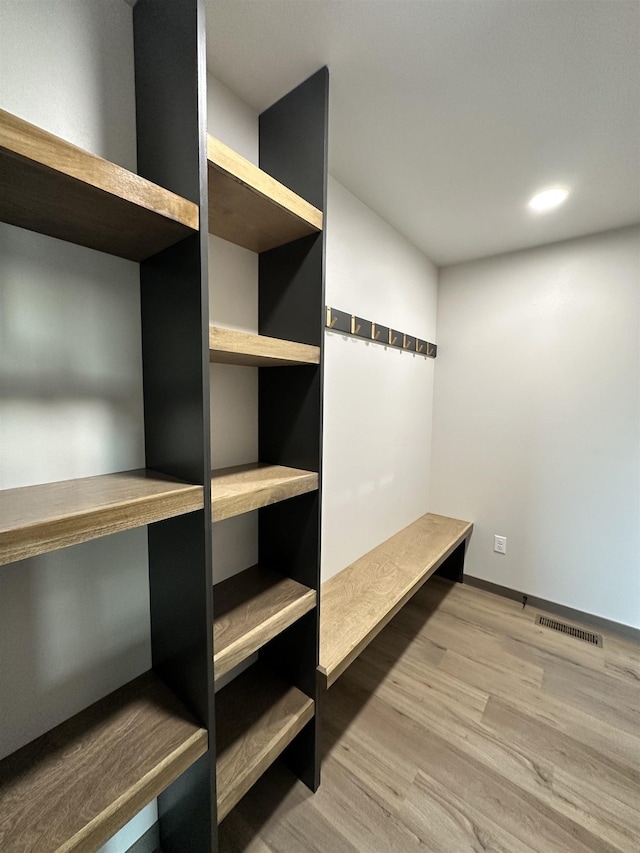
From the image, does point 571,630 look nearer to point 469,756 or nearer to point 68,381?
point 469,756

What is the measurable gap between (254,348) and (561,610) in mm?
2725

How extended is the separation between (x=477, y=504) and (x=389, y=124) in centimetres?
240

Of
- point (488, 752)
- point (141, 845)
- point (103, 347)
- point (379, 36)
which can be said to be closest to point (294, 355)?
point (103, 347)

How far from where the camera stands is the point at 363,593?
167 cm

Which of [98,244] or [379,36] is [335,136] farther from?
[98,244]

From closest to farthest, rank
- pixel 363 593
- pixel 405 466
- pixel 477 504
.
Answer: pixel 363 593, pixel 405 466, pixel 477 504

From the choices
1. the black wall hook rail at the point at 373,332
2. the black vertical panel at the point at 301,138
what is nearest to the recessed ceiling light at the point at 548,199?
the black wall hook rail at the point at 373,332

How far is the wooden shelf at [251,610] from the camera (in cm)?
91

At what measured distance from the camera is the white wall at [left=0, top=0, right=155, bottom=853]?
2.44 ft

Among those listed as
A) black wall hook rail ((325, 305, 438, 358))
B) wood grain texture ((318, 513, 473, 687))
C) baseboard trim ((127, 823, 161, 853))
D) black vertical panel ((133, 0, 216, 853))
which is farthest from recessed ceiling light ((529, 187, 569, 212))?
baseboard trim ((127, 823, 161, 853))

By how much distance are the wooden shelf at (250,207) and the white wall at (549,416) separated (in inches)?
76.2

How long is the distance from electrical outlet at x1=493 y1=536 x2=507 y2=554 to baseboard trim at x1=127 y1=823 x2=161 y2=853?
2.39 metres

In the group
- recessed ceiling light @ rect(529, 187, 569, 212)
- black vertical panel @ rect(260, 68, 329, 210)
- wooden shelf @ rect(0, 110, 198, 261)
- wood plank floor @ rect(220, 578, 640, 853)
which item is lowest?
wood plank floor @ rect(220, 578, 640, 853)

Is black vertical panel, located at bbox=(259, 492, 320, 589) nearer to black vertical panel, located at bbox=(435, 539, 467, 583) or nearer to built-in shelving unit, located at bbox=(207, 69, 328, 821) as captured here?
built-in shelving unit, located at bbox=(207, 69, 328, 821)
